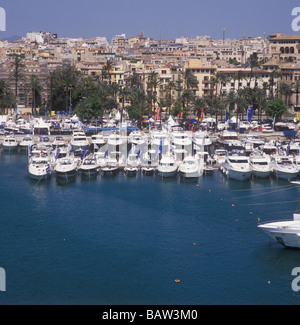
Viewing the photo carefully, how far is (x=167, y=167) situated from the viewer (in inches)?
2096

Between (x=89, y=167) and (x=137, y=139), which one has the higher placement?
(x=137, y=139)

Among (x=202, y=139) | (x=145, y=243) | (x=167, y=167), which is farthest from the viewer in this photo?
(x=202, y=139)

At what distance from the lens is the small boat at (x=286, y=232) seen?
110ft

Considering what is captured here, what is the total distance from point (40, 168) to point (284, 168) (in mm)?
23257

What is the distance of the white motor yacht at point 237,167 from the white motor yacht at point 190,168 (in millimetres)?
2619

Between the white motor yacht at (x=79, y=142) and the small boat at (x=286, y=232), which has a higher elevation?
the white motor yacht at (x=79, y=142)

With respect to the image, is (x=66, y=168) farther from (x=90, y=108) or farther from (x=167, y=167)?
(x=90, y=108)

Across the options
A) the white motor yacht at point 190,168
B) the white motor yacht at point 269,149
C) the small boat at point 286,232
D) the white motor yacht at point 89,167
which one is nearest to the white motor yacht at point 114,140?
the white motor yacht at point 89,167

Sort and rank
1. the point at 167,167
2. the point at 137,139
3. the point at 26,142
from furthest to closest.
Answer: the point at 26,142 < the point at 137,139 < the point at 167,167

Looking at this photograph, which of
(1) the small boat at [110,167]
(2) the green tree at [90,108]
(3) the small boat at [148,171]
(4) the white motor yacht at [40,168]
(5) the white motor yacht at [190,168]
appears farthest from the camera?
(2) the green tree at [90,108]

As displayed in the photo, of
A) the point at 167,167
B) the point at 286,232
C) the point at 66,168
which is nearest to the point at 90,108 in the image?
the point at 66,168

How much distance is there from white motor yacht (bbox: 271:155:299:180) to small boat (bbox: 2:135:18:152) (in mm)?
32518

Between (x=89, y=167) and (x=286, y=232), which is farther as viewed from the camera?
(x=89, y=167)

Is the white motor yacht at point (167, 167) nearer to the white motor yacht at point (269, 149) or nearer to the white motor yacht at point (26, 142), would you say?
the white motor yacht at point (269, 149)
